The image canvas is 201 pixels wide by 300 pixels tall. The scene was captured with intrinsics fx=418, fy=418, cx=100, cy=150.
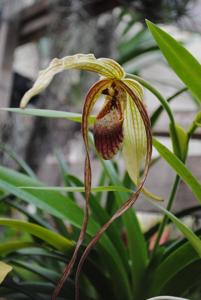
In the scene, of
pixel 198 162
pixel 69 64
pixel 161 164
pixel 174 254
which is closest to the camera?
pixel 69 64

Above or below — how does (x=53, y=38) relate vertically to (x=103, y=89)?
above

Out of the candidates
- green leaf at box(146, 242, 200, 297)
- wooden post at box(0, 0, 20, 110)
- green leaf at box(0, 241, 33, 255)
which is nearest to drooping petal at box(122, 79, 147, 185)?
green leaf at box(146, 242, 200, 297)

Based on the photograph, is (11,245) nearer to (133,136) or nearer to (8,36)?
(133,136)

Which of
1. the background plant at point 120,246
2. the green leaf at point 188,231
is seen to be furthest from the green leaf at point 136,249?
the green leaf at point 188,231

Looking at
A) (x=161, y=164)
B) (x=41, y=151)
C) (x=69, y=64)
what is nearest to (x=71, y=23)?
(x=41, y=151)

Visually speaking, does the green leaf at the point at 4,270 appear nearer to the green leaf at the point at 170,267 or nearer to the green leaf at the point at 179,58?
the green leaf at the point at 170,267

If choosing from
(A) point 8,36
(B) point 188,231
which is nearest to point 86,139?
(B) point 188,231

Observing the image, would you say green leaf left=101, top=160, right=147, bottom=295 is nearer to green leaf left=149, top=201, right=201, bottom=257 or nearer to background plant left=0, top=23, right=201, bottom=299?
background plant left=0, top=23, right=201, bottom=299

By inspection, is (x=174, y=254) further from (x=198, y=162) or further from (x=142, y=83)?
(x=198, y=162)
